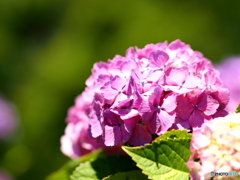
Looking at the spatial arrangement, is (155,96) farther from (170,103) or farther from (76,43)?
(76,43)

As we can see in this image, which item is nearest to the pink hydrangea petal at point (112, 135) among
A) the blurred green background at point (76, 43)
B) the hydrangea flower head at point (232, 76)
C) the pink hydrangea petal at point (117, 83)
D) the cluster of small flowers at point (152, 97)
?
the cluster of small flowers at point (152, 97)

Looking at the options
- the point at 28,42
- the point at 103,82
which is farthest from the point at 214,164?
the point at 28,42

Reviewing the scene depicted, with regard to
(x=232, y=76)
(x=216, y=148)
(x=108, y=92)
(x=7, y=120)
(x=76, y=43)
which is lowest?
(x=7, y=120)

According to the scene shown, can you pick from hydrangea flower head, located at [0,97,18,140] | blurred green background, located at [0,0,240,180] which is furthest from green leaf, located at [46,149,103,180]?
blurred green background, located at [0,0,240,180]

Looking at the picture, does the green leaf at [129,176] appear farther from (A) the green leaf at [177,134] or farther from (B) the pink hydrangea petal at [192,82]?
(B) the pink hydrangea petal at [192,82]

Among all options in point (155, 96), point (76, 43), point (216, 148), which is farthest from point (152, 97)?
point (76, 43)

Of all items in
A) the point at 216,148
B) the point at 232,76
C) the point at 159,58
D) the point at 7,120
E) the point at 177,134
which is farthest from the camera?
the point at 7,120

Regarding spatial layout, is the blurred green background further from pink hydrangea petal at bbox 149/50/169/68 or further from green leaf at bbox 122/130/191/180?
green leaf at bbox 122/130/191/180
